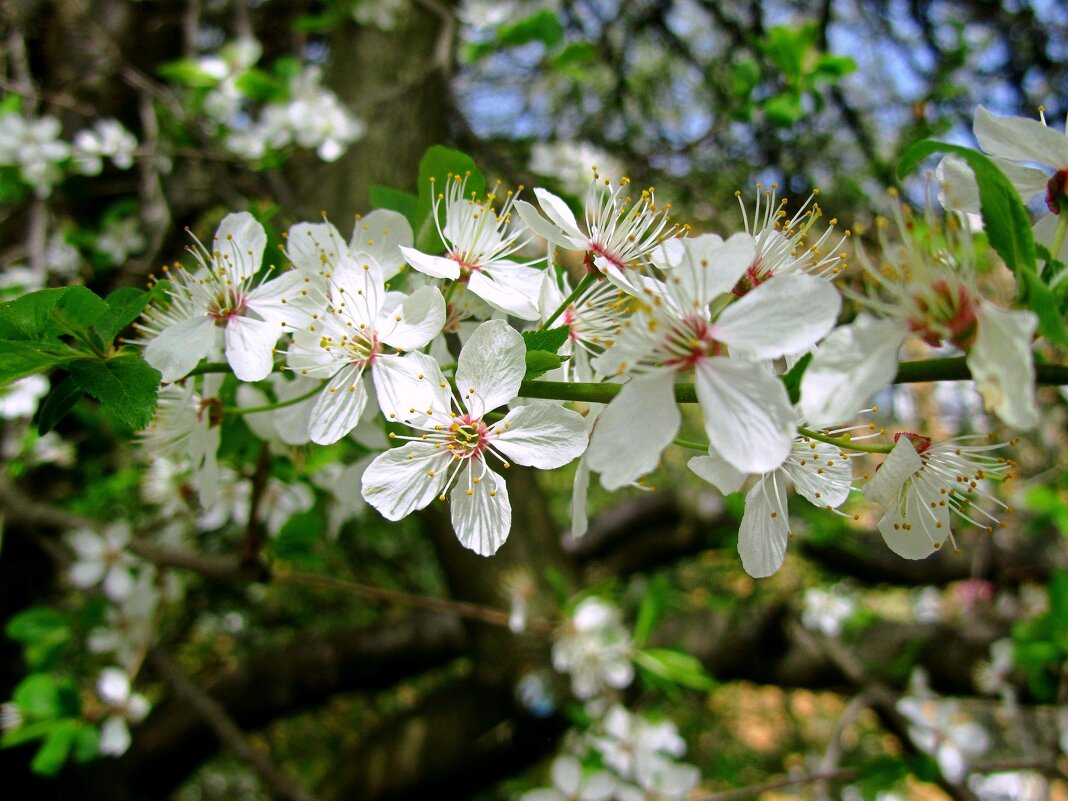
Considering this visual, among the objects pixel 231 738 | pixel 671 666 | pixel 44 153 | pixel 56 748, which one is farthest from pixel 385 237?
pixel 44 153

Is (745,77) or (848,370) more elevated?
(848,370)

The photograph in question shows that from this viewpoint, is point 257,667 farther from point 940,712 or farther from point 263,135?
point 940,712

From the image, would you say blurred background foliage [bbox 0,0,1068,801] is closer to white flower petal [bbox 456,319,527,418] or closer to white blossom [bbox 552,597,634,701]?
white blossom [bbox 552,597,634,701]

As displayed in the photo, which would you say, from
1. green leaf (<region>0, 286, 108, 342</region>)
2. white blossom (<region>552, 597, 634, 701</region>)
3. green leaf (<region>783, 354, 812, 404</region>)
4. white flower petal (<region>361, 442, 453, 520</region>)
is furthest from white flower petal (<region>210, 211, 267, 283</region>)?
white blossom (<region>552, 597, 634, 701</region>)

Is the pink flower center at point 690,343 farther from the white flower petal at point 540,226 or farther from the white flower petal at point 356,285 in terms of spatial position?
the white flower petal at point 356,285

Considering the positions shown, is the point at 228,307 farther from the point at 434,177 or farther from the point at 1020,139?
the point at 1020,139

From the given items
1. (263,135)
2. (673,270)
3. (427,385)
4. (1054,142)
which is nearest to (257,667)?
(263,135)
